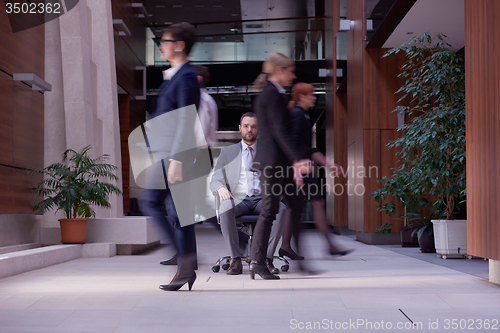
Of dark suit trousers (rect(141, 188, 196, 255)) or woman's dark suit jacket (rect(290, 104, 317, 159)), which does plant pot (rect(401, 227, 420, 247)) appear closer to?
woman's dark suit jacket (rect(290, 104, 317, 159))

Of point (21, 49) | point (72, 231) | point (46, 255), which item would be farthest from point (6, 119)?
point (46, 255)

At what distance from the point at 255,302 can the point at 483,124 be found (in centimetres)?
183

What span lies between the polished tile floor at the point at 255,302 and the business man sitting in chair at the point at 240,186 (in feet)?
0.82

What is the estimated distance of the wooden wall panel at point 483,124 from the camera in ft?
9.70

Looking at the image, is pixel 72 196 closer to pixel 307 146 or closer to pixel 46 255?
pixel 46 255

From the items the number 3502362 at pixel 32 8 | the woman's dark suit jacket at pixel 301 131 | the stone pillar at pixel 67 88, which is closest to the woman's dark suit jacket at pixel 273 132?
the woman's dark suit jacket at pixel 301 131

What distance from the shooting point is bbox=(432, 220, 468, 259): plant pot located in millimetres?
4988

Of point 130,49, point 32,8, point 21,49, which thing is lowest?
point 21,49

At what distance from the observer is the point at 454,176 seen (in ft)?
17.8

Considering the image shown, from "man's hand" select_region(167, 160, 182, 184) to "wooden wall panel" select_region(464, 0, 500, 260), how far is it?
1.85 metres

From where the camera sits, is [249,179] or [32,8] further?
[32,8]

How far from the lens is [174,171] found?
255cm

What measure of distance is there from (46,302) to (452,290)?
7.35ft

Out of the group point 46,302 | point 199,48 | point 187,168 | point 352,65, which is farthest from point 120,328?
point 199,48
